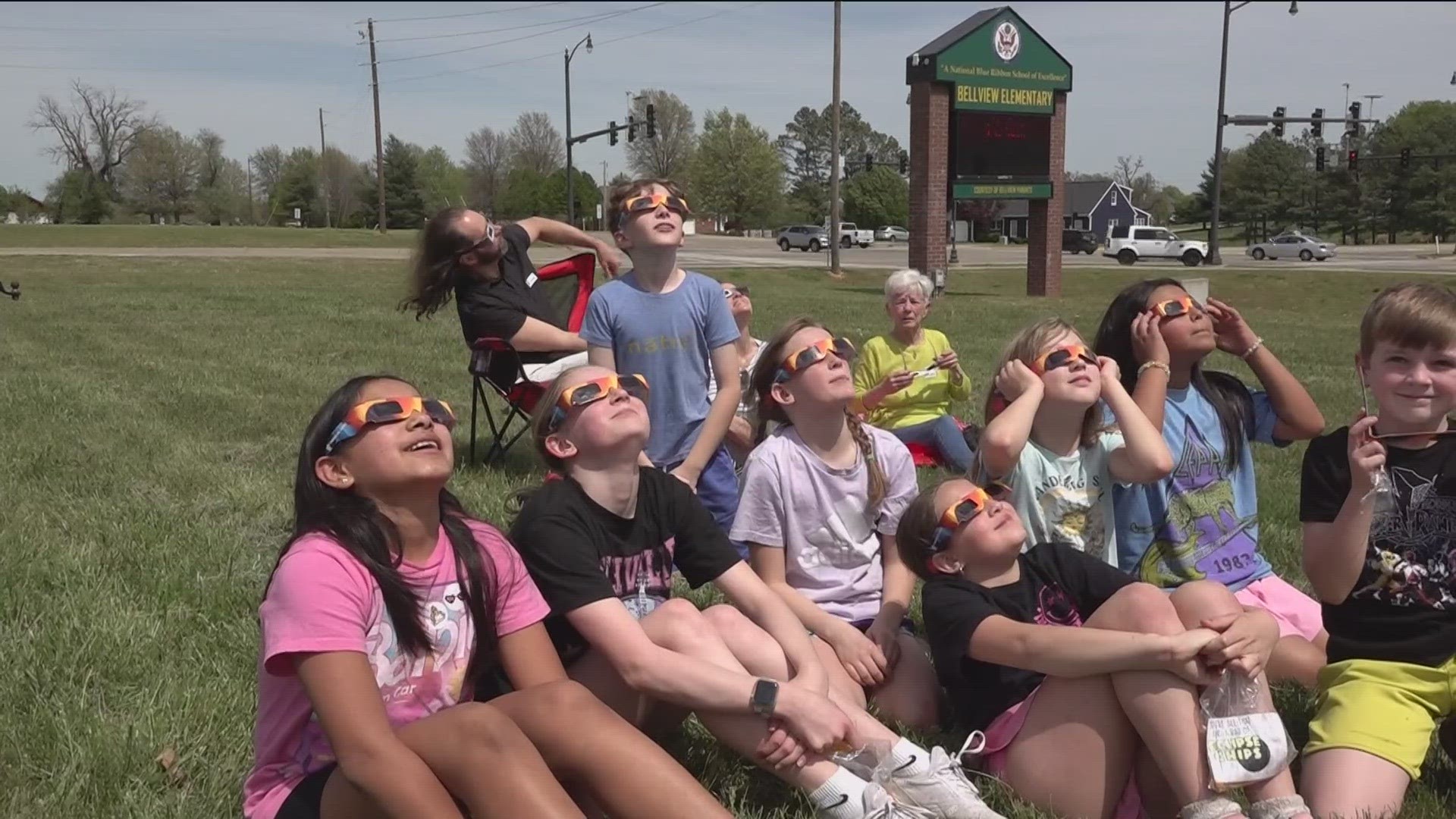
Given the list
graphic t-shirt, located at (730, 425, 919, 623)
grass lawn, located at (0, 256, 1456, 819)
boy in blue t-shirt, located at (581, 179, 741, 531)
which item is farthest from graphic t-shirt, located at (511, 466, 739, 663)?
boy in blue t-shirt, located at (581, 179, 741, 531)

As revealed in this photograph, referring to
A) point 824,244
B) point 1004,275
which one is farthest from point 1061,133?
point 824,244

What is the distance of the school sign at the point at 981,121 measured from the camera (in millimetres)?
21734

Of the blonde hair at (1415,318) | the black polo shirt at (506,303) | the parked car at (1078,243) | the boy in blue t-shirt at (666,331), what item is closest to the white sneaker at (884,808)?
the blonde hair at (1415,318)

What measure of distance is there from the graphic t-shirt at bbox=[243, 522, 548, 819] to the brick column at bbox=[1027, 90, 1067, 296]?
72.1ft

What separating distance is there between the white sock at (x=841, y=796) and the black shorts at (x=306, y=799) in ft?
3.70

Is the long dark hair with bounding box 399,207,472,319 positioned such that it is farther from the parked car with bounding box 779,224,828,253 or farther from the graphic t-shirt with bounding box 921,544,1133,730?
the parked car with bounding box 779,224,828,253

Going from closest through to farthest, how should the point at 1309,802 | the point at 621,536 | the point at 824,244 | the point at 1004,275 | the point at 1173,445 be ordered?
the point at 1309,802 < the point at 621,536 < the point at 1173,445 < the point at 1004,275 < the point at 824,244

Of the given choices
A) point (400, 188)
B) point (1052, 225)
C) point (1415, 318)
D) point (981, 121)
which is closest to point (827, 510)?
point (1415, 318)

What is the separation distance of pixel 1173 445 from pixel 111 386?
316 inches

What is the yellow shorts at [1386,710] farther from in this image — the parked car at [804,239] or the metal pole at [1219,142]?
the parked car at [804,239]

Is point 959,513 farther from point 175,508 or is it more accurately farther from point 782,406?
point 175,508

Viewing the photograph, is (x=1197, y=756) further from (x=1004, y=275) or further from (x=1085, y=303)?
(x=1004, y=275)

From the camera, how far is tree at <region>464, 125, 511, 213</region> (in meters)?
81.6

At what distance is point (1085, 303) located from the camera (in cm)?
2312
